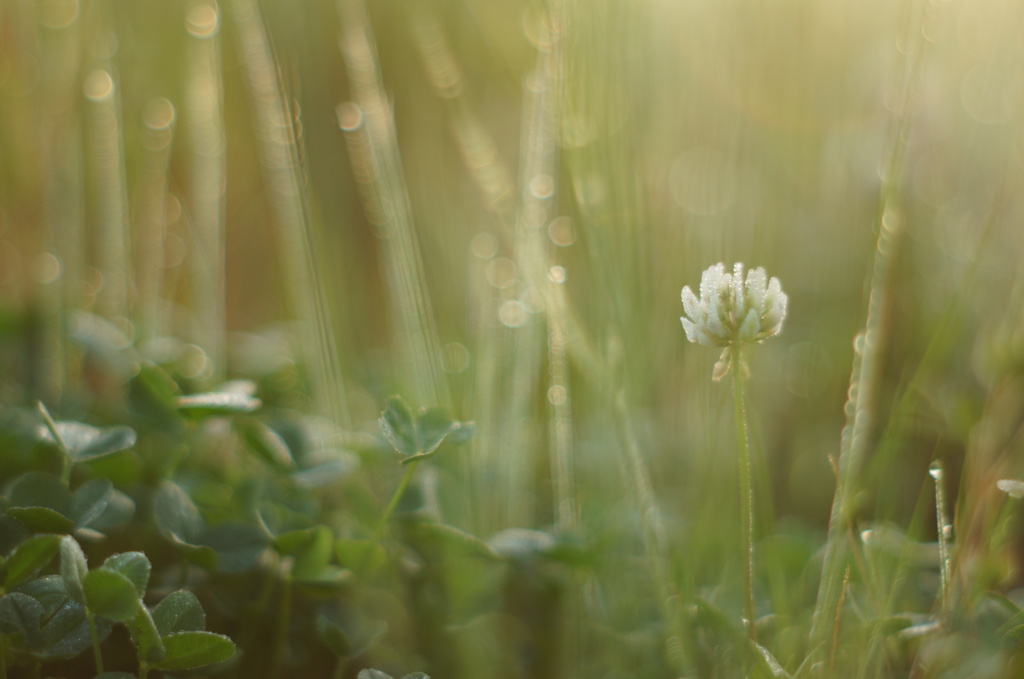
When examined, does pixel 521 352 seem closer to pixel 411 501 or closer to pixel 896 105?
pixel 411 501

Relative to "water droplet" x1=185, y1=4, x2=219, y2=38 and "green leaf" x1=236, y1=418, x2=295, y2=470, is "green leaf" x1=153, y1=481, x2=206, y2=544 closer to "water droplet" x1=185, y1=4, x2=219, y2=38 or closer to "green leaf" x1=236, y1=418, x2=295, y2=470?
"green leaf" x1=236, y1=418, x2=295, y2=470

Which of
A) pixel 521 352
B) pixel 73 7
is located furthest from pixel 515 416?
pixel 73 7

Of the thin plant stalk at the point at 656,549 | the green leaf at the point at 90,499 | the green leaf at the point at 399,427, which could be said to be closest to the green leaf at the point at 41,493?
the green leaf at the point at 90,499

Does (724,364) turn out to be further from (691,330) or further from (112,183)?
(112,183)

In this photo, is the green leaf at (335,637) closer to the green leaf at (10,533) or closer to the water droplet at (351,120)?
the green leaf at (10,533)

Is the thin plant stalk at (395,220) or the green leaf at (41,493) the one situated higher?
the thin plant stalk at (395,220)

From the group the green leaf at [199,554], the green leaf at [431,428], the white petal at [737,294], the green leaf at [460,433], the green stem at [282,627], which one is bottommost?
the green stem at [282,627]

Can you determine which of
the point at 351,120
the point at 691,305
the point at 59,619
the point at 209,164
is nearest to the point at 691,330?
the point at 691,305
